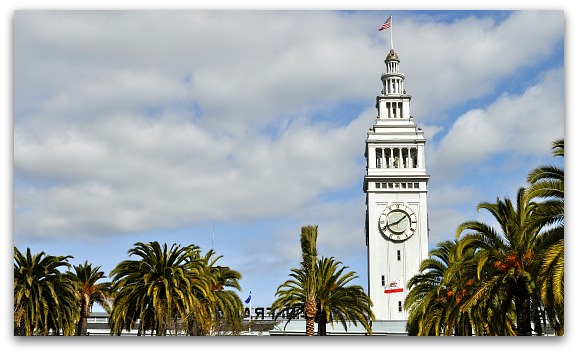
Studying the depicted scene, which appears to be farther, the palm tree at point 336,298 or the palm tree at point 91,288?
the palm tree at point 91,288

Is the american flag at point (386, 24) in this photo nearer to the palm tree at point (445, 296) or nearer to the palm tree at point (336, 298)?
the palm tree at point (445, 296)

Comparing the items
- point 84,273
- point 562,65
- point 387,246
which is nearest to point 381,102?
point 387,246

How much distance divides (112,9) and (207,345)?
9.63 m

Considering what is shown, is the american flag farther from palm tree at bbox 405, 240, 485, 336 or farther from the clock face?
the clock face

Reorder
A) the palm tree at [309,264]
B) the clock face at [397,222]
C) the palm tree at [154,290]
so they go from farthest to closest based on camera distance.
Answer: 1. the clock face at [397,222]
2. the palm tree at [154,290]
3. the palm tree at [309,264]

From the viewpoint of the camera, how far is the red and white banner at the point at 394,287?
7181cm

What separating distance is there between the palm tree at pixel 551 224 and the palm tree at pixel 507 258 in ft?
10.9

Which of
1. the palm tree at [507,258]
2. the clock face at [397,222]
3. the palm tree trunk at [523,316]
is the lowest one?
the palm tree trunk at [523,316]

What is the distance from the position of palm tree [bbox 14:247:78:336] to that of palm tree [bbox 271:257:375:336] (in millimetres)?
10989

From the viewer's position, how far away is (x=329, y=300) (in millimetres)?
40406

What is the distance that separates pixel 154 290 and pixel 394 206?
42.4 m

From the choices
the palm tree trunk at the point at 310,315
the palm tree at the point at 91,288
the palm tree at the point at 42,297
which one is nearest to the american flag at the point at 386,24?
the palm tree at the point at 42,297

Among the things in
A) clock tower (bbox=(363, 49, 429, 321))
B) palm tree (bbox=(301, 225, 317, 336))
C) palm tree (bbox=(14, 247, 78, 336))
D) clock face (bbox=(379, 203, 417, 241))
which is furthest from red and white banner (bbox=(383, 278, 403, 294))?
palm tree (bbox=(14, 247, 78, 336))

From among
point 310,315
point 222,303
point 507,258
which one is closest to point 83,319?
point 222,303
